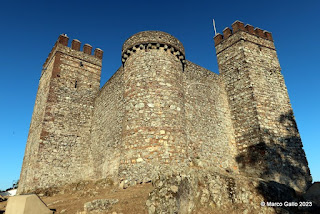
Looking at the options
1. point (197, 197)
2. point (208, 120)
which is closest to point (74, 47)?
point (208, 120)

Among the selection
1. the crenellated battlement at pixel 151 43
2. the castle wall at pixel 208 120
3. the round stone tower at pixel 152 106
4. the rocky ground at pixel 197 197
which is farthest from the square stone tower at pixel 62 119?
the castle wall at pixel 208 120

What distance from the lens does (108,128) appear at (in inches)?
513

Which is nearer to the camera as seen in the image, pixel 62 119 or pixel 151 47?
pixel 151 47

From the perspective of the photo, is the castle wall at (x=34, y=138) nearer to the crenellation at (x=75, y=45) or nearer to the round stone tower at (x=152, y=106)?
the crenellation at (x=75, y=45)

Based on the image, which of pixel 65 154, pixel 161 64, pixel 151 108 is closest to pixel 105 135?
pixel 65 154

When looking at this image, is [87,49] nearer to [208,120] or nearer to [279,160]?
[208,120]

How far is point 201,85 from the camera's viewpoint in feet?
44.1

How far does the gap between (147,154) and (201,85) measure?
20.2ft

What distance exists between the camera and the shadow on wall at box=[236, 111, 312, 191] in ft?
35.8

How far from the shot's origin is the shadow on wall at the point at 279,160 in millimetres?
10898

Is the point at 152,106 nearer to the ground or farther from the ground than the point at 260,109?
nearer to the ground

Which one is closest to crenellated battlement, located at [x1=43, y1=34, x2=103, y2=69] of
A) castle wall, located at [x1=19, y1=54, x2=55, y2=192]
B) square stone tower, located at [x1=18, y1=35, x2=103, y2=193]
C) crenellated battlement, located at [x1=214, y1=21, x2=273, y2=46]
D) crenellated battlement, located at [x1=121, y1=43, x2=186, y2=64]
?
square stone tower, located at [x1=18, y1=35, x2=103, y2=193]

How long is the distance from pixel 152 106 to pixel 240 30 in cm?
870

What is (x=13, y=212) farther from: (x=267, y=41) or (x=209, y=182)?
(x=267, y=41)
